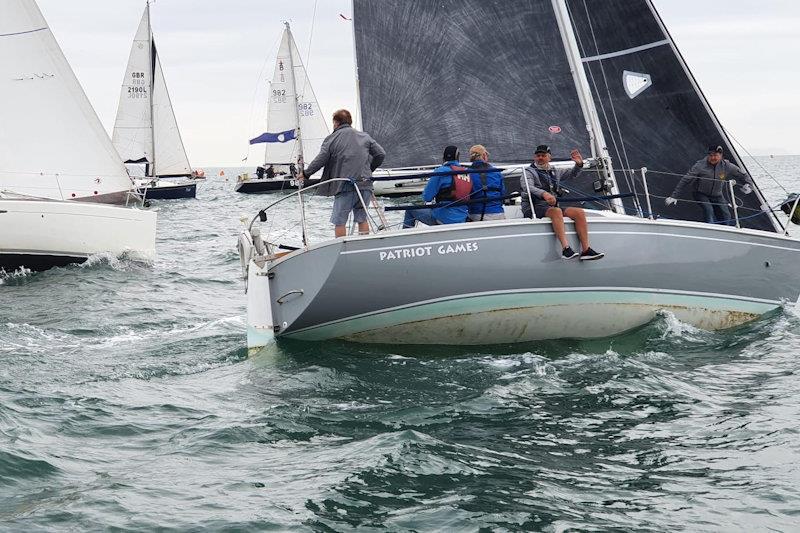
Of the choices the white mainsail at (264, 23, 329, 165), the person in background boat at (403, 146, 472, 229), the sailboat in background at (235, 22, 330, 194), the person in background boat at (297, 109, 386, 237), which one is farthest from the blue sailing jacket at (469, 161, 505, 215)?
the white mainsail at (264, 23, 329, 165)

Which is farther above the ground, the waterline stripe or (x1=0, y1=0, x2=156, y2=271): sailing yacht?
(x1=0, y1=0, x2=156, y2=271): sailing yacht

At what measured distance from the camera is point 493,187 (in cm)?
960

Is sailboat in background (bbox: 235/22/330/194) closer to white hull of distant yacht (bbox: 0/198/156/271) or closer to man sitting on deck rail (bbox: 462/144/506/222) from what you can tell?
white hull of distant yacht (bbox: 0/198/156/271)

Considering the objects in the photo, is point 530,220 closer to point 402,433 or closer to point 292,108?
point 402,433

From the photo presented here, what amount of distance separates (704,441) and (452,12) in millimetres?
Answer: 6710

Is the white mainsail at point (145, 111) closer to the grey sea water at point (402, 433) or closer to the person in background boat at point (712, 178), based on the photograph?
the grey sea water at point (402, 433)

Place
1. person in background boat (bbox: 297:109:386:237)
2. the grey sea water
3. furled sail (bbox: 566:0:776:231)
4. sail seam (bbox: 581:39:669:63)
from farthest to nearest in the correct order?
sail seam (bbox: 581:39:669:63) → furled sail (bbox: 566:0:776:231) → person in background boat (bbox: 297:109:386:237) → the grey sea water

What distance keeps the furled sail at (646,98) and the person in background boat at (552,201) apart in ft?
4.92

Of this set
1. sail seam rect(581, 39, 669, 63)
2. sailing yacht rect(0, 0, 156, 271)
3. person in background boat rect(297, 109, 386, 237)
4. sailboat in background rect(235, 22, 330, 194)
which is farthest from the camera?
sailboat in background rect(235, 22, 330, 194)

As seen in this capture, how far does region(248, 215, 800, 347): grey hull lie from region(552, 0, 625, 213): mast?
1377 millimetres

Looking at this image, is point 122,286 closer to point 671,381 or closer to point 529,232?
point 529,232

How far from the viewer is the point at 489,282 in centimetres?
876

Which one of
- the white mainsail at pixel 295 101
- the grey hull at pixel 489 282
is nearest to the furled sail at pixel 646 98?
the grey hull at pixel 489 282

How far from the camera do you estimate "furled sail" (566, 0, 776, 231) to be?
36.7 feet
